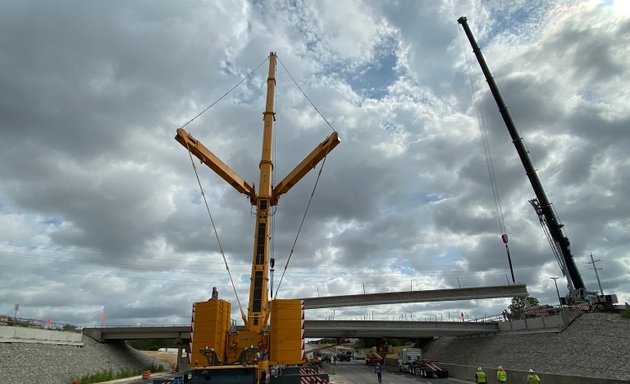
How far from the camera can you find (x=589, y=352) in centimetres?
2902

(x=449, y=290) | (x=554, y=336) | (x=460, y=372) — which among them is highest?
(x=449, y=290)

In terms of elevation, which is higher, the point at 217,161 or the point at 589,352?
the point at 217,161

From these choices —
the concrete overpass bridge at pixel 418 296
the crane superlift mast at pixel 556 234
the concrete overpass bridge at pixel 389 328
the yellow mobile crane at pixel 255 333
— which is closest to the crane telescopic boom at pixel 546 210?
the crane superlift mast at pixel 556 234

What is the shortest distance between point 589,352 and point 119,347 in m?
57.5

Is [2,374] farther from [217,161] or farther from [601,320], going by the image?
[601,320]

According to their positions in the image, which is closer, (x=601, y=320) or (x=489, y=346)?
(x=601, y=320)

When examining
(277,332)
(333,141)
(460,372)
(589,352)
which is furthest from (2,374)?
(589,352)

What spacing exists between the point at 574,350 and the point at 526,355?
513 centimetres

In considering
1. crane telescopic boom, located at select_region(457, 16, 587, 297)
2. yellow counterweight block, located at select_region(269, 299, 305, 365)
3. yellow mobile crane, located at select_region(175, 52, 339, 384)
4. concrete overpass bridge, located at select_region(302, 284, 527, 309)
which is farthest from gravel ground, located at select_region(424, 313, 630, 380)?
yellow mobile crane, located at select_region(175, 52, 339, 384)

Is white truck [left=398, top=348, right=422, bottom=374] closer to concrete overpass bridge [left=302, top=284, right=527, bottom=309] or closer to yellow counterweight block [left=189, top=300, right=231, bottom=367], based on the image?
concrete overpass bridge [left=302, top=284, right=527, bottom=309]

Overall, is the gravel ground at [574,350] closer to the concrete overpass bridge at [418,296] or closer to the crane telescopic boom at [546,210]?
the crane telescopic boom at [546,210]

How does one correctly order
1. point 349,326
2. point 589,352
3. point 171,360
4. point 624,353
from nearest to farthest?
point 624,353 < point 589,352 < point 349,326 < point 171,360

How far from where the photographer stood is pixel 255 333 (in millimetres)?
15227

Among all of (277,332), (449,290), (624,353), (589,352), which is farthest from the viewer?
(449,290)
